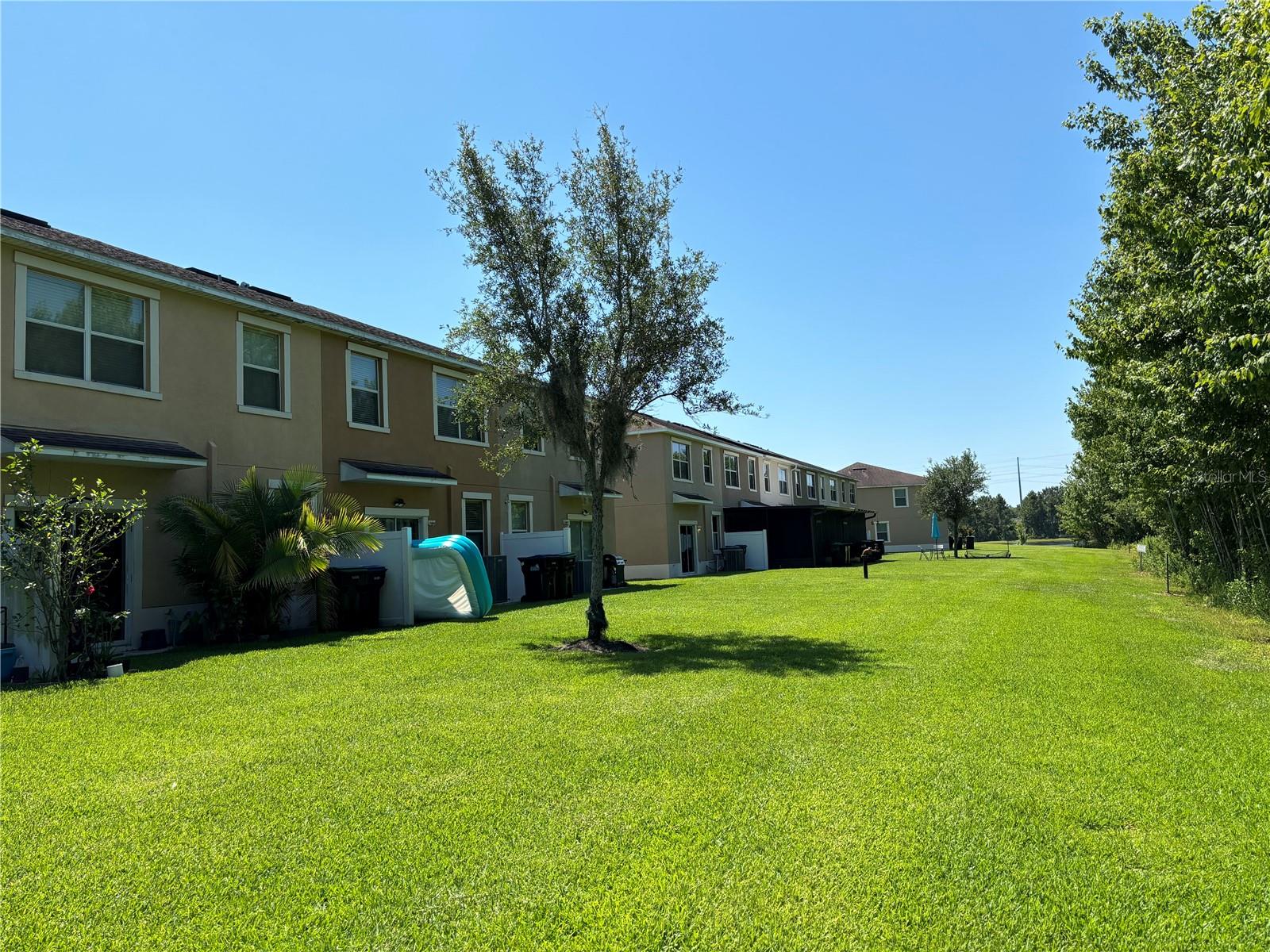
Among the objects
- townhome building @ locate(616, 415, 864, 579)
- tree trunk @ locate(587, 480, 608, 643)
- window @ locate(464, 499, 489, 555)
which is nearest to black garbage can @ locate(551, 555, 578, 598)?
window @ locate(464, 499, 489, 555)

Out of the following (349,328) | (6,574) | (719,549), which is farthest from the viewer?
(719,549)

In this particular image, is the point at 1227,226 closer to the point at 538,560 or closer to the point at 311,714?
→ the point at 311,714

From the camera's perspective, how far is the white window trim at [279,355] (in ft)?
45.2

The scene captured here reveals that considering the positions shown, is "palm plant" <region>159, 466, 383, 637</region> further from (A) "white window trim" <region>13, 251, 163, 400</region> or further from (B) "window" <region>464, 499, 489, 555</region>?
(B) "window" <region>464, 499, 489, 555</region>

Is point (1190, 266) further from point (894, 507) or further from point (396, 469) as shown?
point (894, 507)

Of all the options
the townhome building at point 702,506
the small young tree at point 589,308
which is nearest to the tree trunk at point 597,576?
the small young tree at point 589,308

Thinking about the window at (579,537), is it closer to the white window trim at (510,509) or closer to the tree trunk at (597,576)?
the white window trim at (510,509)

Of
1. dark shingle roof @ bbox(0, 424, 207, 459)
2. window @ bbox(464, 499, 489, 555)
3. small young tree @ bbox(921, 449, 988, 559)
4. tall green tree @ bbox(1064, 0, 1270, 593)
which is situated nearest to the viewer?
tall green tree @ bbox(1064, 0, 1270, 593)

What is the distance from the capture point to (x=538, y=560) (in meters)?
18.4

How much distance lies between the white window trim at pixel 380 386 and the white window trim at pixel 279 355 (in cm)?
139

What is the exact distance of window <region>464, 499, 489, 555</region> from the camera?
19.1m

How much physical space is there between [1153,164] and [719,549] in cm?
2619

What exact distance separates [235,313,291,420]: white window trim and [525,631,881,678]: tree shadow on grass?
22.8ft

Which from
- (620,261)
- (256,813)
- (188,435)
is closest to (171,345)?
(188,435)
